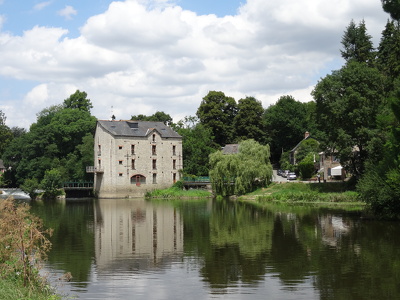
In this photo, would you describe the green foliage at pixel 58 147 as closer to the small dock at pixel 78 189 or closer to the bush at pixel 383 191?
the small dock at pixel 78 189

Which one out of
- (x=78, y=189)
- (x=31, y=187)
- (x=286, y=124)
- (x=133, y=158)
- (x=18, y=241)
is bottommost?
(x=78, y=189)

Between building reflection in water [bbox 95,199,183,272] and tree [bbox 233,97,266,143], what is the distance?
51330 mm

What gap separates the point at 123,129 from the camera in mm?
72938

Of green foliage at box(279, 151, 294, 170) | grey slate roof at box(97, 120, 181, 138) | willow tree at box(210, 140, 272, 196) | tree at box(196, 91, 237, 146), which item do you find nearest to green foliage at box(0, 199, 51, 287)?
willow tree at box(210, 140, 272, 196)

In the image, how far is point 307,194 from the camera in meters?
52.5

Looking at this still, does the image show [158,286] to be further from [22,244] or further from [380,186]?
[380,186]

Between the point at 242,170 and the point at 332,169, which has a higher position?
the point at 242,170

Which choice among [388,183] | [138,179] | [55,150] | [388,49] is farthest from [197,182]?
[388,183]

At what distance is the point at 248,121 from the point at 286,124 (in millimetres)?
7586

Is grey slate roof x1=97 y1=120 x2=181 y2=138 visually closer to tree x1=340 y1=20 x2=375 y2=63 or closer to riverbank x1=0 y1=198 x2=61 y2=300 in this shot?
tree x1=340 y1=20 x2=375 y2=63

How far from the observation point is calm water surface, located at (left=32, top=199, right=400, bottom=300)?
15364 millimetres

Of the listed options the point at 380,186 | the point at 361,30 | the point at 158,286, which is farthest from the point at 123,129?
the point at 158,286

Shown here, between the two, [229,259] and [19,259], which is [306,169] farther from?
[19,259]

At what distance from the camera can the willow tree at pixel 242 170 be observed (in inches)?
2393
